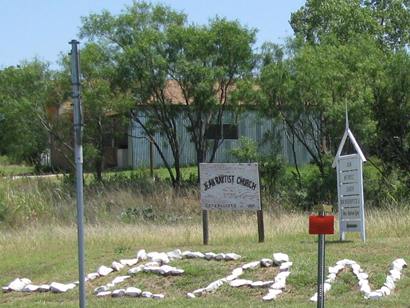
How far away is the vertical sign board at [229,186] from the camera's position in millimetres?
13219

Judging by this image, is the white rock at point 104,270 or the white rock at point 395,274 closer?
the white rock at point 395,274

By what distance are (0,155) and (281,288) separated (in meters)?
28.8

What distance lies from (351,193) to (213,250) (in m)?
2.65

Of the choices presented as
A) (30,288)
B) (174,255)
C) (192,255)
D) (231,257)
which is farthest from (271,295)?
(30,288)

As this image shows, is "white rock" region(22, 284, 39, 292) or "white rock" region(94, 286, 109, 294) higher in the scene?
"white rock" region(94, 286, 109, 294)

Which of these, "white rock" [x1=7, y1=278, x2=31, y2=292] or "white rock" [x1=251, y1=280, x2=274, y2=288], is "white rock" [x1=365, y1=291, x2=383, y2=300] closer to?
"white rock" [x1=251, y1=280, x2=274, y2=288]

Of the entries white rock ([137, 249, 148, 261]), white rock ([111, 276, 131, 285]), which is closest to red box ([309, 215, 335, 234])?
white rock ([111, 276, 131, 285])

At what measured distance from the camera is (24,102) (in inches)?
1024

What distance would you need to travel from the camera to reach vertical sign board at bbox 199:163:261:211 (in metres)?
13.2

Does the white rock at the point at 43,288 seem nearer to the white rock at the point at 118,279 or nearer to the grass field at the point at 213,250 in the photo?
the grass field at the point at 213,250

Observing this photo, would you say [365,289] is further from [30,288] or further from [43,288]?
[30,288]

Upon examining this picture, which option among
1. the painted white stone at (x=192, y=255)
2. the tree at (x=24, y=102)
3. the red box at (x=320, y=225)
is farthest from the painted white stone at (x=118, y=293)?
the tree at (x=24, y=102)

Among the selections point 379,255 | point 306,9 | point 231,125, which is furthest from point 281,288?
point 306,9

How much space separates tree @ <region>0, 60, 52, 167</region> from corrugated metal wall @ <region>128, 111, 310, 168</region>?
11.3ft
